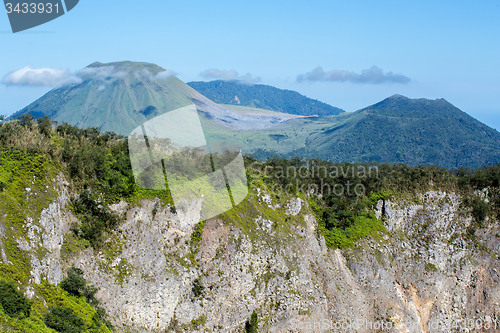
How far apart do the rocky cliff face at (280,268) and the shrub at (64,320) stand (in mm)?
1189

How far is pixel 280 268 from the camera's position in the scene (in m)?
27.3

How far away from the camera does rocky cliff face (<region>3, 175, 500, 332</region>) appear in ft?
71.1

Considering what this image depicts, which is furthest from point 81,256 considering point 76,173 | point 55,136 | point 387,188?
point 387,188

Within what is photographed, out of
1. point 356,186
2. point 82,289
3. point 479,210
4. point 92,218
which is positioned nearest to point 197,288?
point 82,289

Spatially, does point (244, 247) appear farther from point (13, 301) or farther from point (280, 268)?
point (13, 301)

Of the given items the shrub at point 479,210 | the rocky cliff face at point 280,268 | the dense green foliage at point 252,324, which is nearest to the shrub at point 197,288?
the rocky cliff face at point 280,268

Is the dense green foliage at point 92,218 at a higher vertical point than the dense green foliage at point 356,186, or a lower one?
higher

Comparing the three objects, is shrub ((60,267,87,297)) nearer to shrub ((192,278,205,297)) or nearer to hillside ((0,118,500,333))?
hillside ((0,118,500,333))

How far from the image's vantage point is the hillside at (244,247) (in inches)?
739

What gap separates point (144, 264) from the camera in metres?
23.2

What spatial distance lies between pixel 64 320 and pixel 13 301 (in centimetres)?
262

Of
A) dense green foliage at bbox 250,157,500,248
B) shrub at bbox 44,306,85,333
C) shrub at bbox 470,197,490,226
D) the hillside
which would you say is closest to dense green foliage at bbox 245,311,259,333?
the hillside

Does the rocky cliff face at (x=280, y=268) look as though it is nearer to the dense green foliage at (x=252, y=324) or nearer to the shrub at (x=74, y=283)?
the dense green foliage at (x=252, y=324)

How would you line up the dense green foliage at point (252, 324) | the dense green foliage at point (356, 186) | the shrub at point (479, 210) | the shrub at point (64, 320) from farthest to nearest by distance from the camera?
the shrub at point (479, 210) < the dense green foliage at point (356, 186) < the dense green foliage at point (252, 324) < the shrub at point (64, 320)
